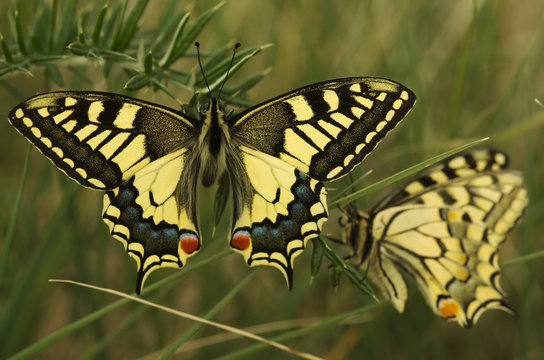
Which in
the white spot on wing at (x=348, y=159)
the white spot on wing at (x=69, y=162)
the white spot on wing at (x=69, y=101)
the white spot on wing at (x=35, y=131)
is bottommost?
the white spot on wing at (x=69, y=162)

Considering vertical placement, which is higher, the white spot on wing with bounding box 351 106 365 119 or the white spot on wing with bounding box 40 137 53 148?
the white spot on wing with bounding box 351 106 365 119

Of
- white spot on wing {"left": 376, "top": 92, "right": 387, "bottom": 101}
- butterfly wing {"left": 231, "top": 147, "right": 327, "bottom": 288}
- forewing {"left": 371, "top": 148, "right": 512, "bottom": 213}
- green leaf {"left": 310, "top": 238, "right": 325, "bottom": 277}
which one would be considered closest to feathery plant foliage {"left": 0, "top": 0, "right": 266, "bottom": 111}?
butterfly wing {"left": 231, "top": 147, "right": 327, "bottom": 288}

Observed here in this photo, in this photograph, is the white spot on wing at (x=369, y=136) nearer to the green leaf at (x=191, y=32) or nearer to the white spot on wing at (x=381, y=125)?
the white spot on wing at (x=381, y=125)

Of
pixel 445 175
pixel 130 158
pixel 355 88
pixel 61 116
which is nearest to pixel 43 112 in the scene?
pixel 61 116

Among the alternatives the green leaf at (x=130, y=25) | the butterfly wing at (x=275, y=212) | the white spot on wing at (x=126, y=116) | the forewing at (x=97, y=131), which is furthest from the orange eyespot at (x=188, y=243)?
the green leaf at (x=130, y=25)

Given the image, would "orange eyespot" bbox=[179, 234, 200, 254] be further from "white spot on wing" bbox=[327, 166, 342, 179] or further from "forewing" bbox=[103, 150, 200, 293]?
"white spot on wing" bbox=[327, 166, 342, 179]

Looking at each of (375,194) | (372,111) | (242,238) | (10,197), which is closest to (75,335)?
(10,197)

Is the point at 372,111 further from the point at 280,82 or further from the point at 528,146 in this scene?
the point at 280,82

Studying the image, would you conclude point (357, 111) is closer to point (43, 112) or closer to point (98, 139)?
point (98, 139)
